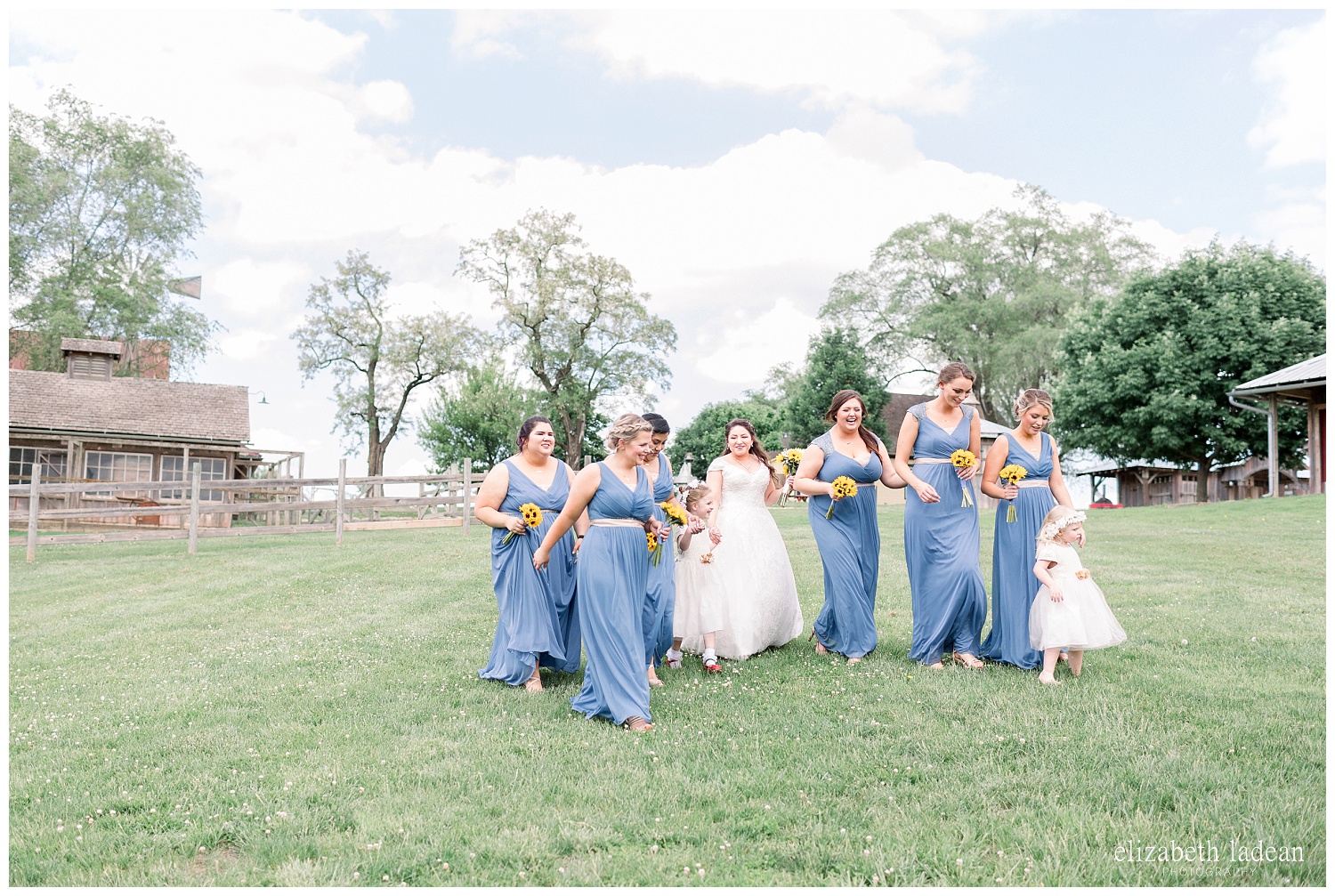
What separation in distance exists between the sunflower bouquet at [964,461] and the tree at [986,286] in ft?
131

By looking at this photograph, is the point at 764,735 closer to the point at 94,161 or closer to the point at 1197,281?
the point at 1197,281

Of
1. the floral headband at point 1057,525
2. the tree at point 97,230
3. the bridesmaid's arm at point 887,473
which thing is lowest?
the floral headband at point 1057,525

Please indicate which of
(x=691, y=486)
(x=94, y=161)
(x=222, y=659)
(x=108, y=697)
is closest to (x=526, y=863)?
(x=691, y=486)

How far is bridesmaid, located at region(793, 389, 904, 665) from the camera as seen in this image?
8156mm

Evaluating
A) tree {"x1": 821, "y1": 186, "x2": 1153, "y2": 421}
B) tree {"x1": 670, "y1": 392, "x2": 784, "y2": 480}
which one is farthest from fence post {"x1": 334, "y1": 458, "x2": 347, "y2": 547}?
tree {"x1": 670, "y1": 392, "x2": 784, "y2": 480}

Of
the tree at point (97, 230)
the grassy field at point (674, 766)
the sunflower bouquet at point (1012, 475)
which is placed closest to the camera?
the grassy field at point (674, 766)

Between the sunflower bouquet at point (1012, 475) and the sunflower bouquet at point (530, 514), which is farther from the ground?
the sunflower bouquet at point (1012, 475)

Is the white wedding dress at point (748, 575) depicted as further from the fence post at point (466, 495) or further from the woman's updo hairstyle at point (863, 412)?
the fence post at point (466, 495)

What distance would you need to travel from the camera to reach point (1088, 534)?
20.3 m

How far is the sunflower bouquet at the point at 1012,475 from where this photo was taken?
7.77 meters

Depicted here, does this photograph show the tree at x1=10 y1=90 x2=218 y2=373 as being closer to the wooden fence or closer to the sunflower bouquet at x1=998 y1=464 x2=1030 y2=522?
the wooden fence

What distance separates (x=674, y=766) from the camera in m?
5.34

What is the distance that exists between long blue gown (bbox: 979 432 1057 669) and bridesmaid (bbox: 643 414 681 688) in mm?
2602

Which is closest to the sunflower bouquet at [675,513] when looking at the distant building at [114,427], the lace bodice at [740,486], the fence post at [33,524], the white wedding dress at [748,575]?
the white wedding dress at [748,575]
